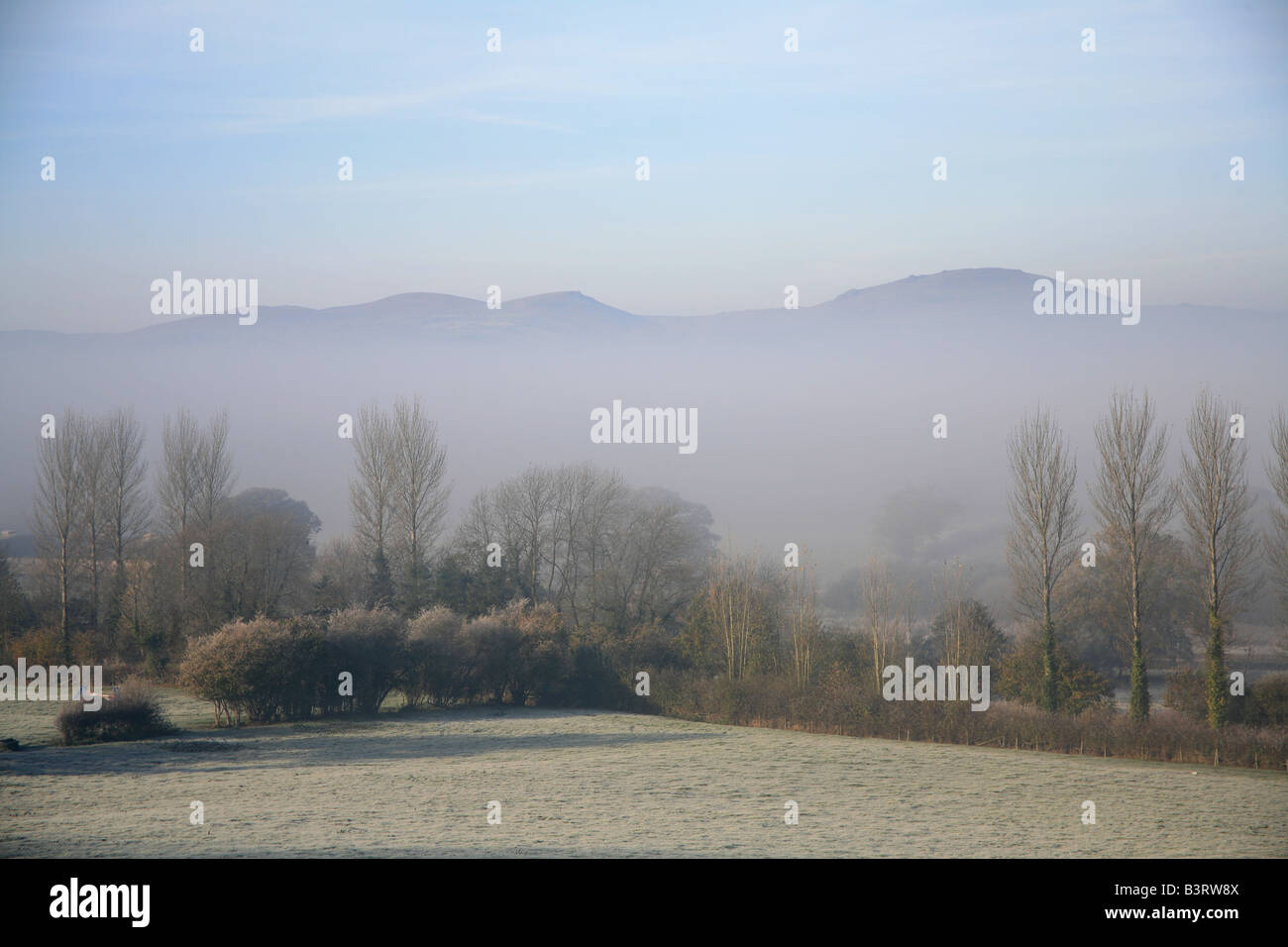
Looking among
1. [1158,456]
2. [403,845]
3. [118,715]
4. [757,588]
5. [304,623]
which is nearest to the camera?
[403,845]

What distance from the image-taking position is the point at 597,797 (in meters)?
17.6

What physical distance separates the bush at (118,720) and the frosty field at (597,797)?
784 mm

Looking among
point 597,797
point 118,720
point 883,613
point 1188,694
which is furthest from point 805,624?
point 118,720

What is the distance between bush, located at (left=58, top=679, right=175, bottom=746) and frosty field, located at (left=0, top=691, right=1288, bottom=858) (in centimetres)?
78

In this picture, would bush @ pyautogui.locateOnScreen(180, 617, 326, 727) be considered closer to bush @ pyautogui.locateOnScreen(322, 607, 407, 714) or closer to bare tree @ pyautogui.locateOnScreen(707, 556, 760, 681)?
bush @ pyautogui.locateOnScreen(322, 607, 407, 714)

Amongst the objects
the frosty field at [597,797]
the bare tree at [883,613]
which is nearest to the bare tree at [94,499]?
the frosty field at [597,797]

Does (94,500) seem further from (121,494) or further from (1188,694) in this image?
(1188,694)

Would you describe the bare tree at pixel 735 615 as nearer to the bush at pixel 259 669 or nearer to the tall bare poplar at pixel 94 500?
the bush at pixel 259 669

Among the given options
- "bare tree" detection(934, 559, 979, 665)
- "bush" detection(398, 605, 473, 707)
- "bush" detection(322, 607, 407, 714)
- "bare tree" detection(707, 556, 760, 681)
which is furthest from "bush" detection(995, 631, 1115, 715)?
"bush" detection(322, 607, 407, 714)

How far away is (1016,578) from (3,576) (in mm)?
41371

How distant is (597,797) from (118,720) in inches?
516
